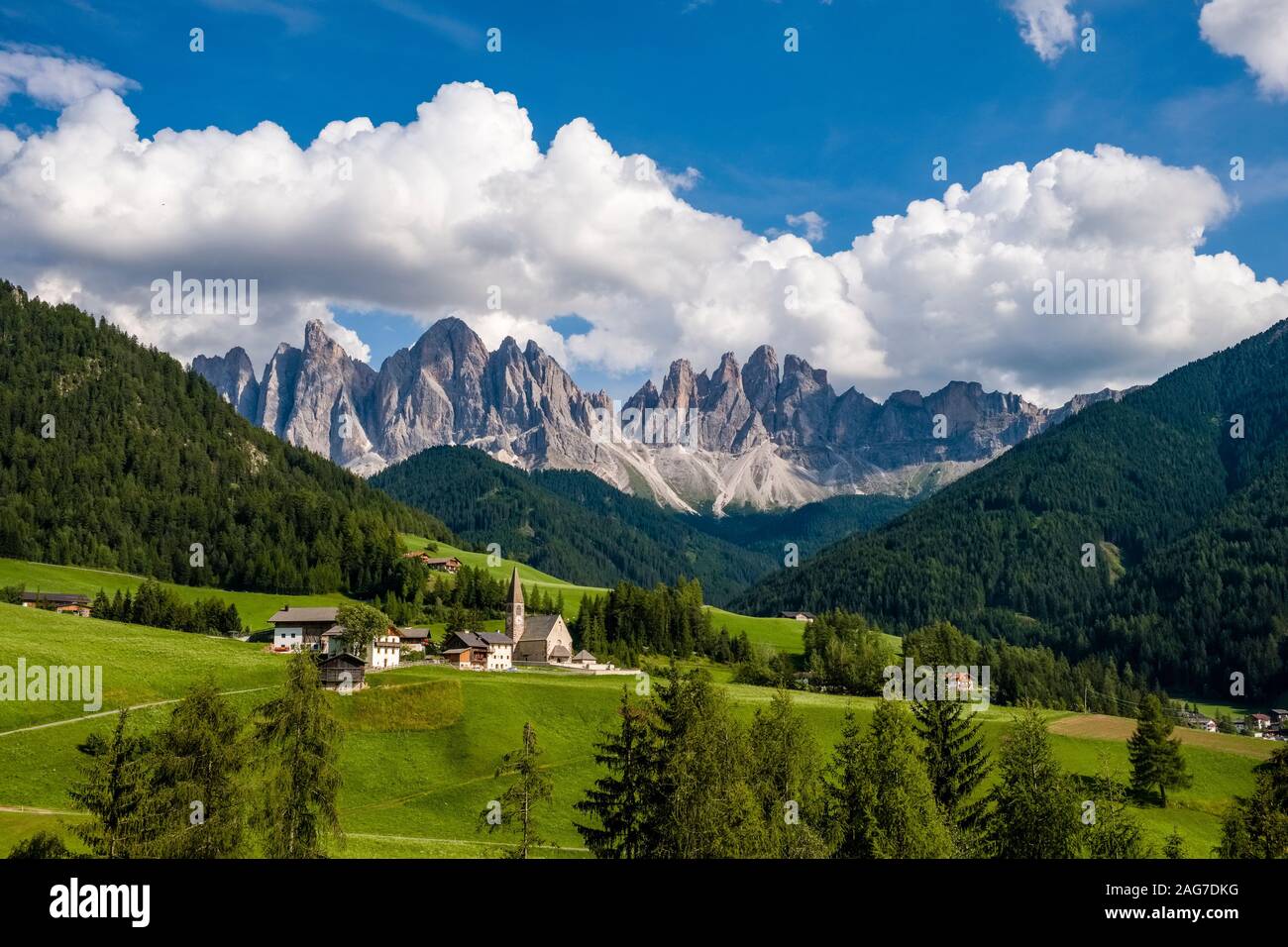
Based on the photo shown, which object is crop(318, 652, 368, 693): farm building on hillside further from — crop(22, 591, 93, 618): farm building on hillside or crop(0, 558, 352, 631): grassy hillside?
crop(0, 558, 352, 631): grassy hillside

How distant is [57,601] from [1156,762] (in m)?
144

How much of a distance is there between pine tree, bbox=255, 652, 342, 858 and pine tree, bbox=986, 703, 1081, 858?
1065 inches

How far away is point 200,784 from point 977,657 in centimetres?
15439

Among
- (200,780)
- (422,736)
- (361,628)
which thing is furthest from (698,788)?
(361,628)

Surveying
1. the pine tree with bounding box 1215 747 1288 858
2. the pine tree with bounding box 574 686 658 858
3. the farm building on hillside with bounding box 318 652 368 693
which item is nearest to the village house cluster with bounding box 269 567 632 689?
the farm building on hillside with bounding box 318 652 368 693

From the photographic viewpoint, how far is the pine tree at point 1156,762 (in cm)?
8556

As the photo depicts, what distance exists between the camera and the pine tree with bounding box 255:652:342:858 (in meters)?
34.9
